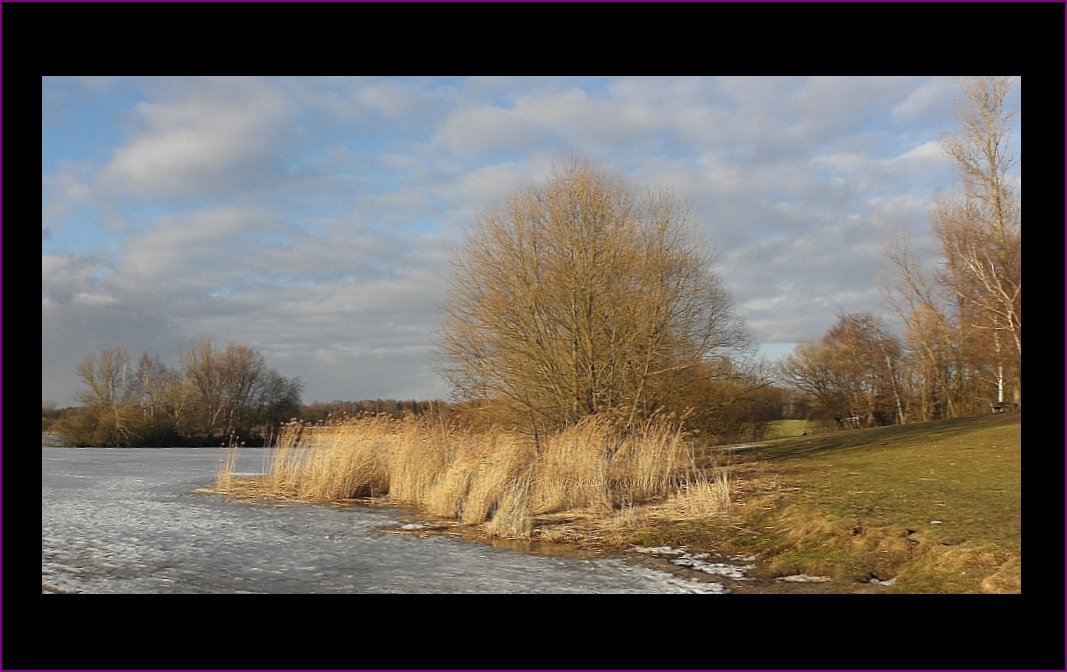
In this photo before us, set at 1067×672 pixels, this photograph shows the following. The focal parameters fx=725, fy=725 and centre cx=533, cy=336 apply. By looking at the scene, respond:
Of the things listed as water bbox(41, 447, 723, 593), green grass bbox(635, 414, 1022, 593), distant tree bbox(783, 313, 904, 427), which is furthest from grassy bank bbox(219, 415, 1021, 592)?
distant tree bbox(783, 313, 904, 427)

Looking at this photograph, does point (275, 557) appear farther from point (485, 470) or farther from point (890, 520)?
point (890, 520)

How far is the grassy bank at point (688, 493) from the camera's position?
6.03 m

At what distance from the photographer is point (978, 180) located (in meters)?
21.5

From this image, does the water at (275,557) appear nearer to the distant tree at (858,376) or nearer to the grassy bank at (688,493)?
the grassy bank at (688,493)

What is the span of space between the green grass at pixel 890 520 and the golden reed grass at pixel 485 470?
3.20 feet

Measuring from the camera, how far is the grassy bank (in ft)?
19.8

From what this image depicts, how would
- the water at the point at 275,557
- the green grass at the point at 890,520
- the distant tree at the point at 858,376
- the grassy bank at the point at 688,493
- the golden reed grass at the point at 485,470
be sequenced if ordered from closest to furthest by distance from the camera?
the water at the point at 275,557 < the green grass at the point at 890,520 < the grassy bank at the point at 688,493 < the golden reed grass at the point at 485,470 < the distant tree at the point at 858,376

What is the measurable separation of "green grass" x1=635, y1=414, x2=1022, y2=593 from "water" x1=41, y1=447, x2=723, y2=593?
4.53ft

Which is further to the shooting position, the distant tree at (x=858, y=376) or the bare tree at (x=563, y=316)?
the distant tree at (x=858, y=376)

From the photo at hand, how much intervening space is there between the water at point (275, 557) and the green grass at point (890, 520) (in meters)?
1.38

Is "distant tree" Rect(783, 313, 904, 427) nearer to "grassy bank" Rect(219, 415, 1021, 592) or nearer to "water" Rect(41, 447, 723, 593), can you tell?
"grassy bank" Rect(219, 415, 1021, 592)

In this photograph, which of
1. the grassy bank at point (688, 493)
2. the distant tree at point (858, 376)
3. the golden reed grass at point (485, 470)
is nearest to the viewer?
the grassy bank at point (688, 493)

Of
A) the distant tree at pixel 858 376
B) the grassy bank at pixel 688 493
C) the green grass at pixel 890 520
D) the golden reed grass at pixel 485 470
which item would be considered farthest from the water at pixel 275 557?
the distant tree at pixel 858 376
